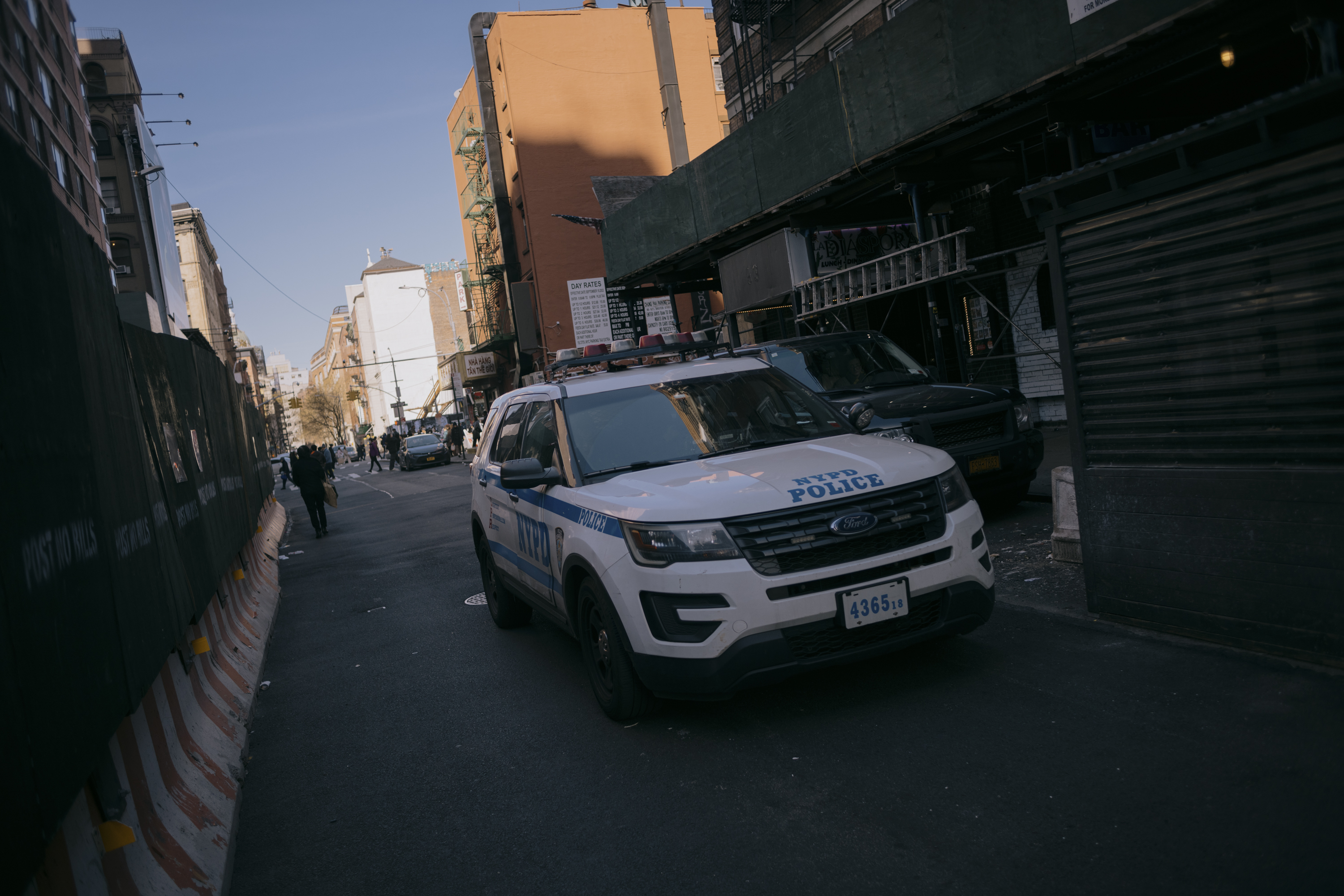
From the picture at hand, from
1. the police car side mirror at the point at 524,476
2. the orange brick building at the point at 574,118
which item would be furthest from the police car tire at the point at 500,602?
the orange brick building at the point at 574,118

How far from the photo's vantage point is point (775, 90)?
2178 centimetres

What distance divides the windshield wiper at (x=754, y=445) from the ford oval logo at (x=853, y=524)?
1085mm

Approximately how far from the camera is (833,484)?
4.57 meters

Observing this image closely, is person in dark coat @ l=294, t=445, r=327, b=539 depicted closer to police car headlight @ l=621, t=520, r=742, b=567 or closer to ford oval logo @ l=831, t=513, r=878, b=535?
police car headlight @ l=621, t=520, r=742, b=567

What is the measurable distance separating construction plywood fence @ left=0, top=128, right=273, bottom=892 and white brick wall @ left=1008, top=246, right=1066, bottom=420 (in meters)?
14.3

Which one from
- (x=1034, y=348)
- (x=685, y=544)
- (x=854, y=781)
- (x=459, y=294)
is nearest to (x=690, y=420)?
(x=685, y=544)

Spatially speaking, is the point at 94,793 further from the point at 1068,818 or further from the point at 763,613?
the point at 1068,818

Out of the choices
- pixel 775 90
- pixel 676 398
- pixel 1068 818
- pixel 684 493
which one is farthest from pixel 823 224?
pixel 1068 818

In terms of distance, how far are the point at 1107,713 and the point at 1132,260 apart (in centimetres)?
237

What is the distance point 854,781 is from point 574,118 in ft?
131

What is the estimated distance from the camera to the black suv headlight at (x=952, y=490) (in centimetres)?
482

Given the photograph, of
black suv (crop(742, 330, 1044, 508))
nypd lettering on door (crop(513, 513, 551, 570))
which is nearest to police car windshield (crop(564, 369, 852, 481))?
nypd lettering on door (crop(513, 513, 551, 570))

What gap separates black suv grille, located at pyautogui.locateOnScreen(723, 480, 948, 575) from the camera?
14.4 ft

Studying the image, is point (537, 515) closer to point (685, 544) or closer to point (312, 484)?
point (685, 544)
